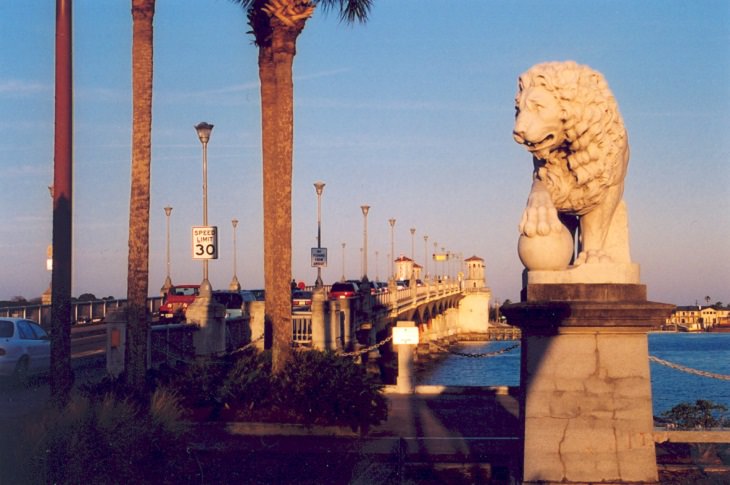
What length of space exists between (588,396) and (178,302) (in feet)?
130

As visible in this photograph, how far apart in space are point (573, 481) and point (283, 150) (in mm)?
11609

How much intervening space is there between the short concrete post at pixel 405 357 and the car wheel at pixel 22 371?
9.08 meters

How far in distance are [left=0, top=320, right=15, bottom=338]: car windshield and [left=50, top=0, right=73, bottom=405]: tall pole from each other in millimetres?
12174

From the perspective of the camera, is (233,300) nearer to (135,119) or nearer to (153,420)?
(135,119)

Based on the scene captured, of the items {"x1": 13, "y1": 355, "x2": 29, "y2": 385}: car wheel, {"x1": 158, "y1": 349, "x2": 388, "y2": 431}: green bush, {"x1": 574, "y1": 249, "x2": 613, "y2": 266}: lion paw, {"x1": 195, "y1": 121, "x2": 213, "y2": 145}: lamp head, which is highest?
{"x1": 195, "y1": 121, "x2": 213, "y2": 145}: lamp head

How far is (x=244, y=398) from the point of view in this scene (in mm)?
15016

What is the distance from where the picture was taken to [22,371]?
23.4 meters

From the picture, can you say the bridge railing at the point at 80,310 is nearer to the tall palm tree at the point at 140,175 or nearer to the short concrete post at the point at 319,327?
the short concrete post at the point at 319,327

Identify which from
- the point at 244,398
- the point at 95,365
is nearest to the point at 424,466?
the point at 244,398

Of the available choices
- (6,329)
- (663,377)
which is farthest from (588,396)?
(663,377)

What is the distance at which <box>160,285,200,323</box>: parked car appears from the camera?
42688mm

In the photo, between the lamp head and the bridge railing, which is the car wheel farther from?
the bridge railing

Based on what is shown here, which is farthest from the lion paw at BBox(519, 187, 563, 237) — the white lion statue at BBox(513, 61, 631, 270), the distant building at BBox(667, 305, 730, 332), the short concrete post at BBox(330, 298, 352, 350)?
the distant building at BBox(667, 305, 730, 332)

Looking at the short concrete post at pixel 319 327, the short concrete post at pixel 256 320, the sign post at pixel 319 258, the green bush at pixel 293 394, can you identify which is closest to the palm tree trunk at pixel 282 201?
the green bush at pixel 293 394
